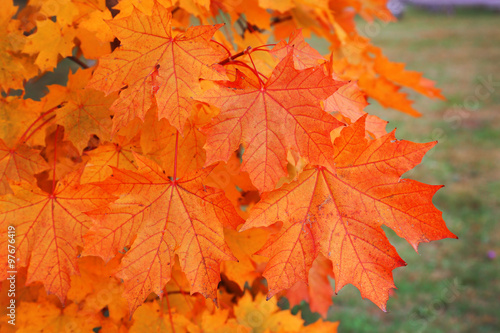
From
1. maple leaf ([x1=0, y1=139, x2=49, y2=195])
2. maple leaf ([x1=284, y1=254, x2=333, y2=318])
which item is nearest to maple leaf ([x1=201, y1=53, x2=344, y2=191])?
maple leaf ([x1=0, y1=139, x2=49, y2=195])

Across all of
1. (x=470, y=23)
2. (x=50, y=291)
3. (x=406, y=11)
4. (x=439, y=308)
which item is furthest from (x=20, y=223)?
(x=406, y=11)

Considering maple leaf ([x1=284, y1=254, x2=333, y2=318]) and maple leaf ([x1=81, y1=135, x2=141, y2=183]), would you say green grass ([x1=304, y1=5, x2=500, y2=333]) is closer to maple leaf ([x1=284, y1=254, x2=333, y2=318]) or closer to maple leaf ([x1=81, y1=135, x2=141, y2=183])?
maple leaf ([x1=284, y1=254, x2=333, y2=318])

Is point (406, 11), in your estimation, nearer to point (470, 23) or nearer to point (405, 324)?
point (470, 23)

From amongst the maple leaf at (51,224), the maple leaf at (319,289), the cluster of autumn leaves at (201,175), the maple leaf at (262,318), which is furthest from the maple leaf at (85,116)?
the maple leaf at (319,289)

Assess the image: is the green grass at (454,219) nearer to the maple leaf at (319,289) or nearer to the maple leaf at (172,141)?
the maple leaf at (319,289)

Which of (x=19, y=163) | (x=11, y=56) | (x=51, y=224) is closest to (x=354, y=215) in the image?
(x=51, y=224)

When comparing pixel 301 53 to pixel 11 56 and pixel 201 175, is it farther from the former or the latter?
→ pixel 11 56
